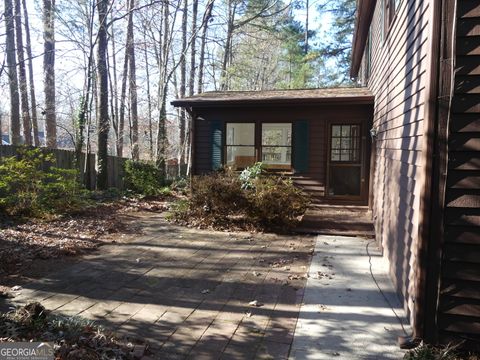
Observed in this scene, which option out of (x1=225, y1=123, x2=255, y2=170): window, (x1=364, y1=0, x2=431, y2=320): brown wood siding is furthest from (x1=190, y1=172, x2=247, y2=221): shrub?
(x1=225, y1=123, x2=255, y2=170): window

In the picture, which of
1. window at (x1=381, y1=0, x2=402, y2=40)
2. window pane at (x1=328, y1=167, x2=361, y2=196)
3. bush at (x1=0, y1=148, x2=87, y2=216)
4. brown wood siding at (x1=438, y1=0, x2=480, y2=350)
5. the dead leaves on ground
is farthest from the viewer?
window pane at (x1=328, y1=167, x2=361, y2=196)

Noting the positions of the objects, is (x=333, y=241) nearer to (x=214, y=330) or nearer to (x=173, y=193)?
(x=214, y=330)

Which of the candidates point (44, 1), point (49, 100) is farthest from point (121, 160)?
point (44, 1)

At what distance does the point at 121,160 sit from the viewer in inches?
509

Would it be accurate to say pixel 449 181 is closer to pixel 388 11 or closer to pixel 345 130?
pixel 388 11

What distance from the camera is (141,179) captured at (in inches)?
453

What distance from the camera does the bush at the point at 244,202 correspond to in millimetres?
7113

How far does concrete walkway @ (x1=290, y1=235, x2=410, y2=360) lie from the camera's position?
282 cm

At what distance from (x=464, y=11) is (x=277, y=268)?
11.5ft

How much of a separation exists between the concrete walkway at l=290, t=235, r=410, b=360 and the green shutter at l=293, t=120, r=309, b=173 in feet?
14.3

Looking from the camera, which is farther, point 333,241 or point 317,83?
point 317,83

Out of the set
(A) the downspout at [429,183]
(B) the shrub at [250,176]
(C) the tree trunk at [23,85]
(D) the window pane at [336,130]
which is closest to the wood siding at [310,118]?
(D) the window pane at [336,130]

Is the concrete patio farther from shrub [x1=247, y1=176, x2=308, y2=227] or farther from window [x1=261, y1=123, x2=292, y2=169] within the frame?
window [x1=261, y1=123, x2=292, y2=169]

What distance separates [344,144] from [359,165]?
0.69 m
